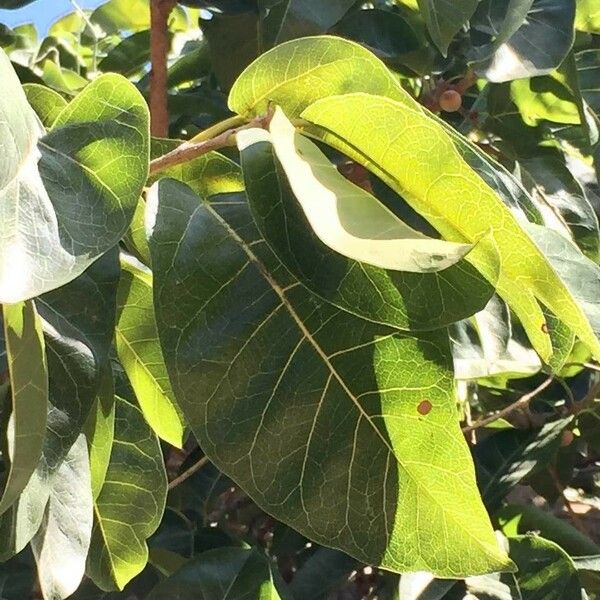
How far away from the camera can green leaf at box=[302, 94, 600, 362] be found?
0.35 metres

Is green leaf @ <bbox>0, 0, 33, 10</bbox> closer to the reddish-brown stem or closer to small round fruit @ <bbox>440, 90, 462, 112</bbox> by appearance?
the reddish-brown stem

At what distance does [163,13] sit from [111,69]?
354 millimetres

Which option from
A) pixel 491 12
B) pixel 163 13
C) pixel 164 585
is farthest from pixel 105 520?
pixel 491 12

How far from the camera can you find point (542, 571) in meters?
0.79

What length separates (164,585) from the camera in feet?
2.35

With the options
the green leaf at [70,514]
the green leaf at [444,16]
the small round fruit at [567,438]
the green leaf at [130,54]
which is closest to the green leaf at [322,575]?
the small round fruit at [567,438]

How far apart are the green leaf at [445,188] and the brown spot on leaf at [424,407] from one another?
0.22 feet

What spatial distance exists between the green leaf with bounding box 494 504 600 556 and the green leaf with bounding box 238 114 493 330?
57 cm

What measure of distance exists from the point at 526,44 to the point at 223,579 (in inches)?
19.9

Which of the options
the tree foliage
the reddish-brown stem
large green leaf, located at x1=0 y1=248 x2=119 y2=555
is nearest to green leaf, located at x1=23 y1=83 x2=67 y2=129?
the tree foliage

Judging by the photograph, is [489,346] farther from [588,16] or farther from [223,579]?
[588,16]

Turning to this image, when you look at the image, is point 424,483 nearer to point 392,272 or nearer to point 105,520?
point 392,272

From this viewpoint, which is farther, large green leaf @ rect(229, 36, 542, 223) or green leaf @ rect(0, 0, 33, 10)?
green leaf @ rect(0, 0, 33, 10)

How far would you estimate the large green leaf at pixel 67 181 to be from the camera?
342 mm
